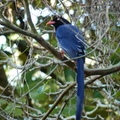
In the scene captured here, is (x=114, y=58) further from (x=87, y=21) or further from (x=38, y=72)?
(x=38, y=72)

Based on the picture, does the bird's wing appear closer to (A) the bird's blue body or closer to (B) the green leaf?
(A) the bird's blue body

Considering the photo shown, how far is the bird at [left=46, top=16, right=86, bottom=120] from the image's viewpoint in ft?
12.0

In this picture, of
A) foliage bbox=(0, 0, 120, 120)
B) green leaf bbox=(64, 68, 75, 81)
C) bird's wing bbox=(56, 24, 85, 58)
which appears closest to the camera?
foliage bbox=(0, 0, 120, 120)

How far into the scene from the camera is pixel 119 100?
4867mm

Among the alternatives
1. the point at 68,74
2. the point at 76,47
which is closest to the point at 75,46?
the point at 76,47

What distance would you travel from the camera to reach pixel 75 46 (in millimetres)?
4363

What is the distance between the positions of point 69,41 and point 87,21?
46 centimetres

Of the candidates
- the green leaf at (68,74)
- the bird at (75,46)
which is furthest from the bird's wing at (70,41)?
the green leaf at (68,74)

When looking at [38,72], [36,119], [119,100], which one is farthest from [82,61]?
[38,72]

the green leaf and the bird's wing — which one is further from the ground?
the bird's wing

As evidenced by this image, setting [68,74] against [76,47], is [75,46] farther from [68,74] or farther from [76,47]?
[68,74]

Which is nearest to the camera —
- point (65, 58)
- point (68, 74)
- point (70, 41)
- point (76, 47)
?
point (65, 58)

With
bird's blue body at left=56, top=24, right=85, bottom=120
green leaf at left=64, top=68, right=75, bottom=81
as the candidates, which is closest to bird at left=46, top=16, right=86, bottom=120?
bird's blue body at left=56, top=24, right=85, bottom=120

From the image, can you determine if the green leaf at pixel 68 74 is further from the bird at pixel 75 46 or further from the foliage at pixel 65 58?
the bird at pixel 75 46
